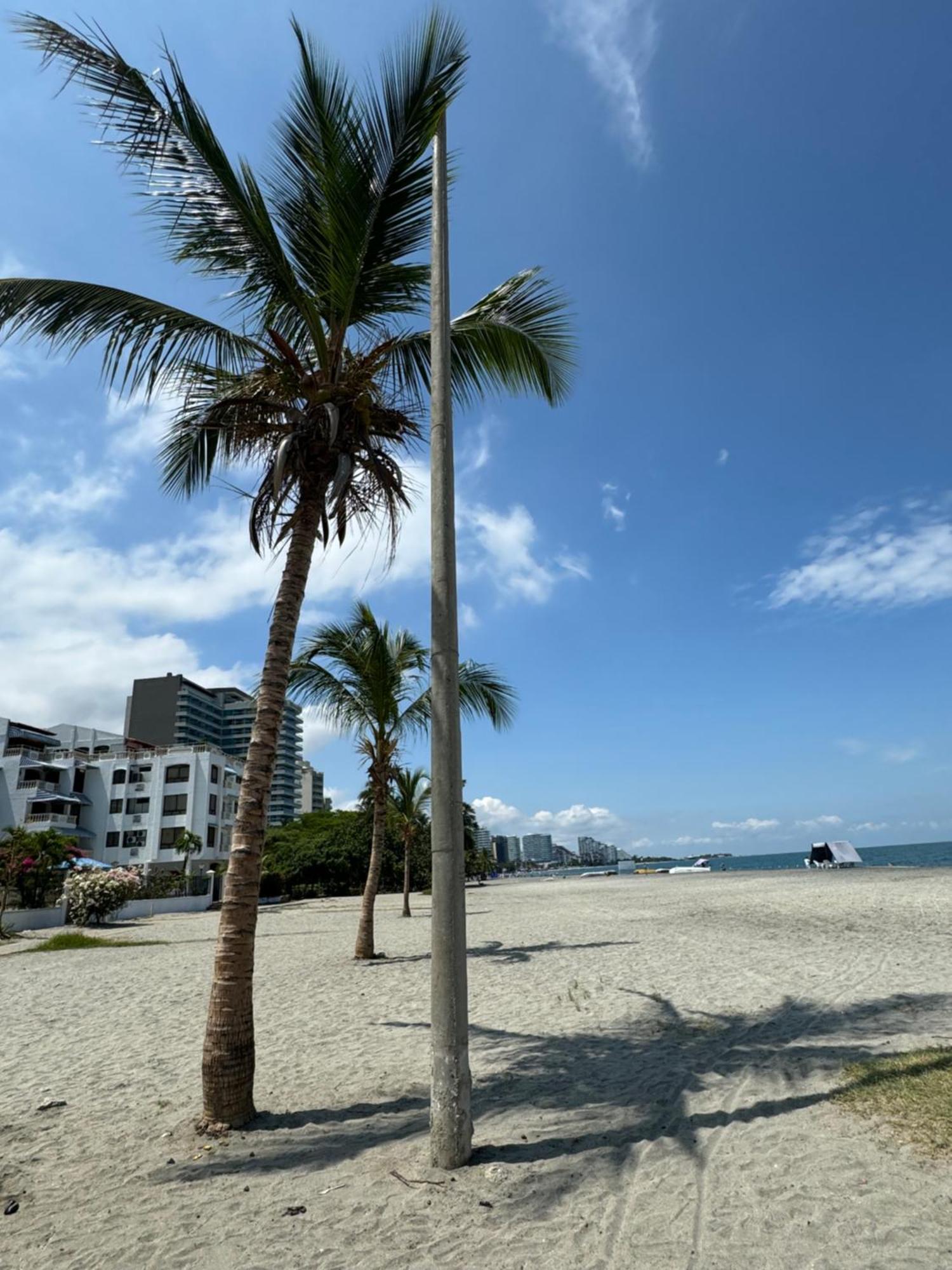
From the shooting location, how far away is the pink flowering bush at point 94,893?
26359 mm

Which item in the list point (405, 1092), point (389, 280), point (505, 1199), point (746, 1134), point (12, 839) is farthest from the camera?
point (12, 839)

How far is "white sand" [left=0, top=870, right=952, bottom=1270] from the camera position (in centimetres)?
343

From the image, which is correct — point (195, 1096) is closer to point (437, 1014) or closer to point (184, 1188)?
point (184, 1188)


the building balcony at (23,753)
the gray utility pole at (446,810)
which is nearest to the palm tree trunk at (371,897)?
the gray utility pole at (446,810)

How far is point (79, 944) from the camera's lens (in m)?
18.8

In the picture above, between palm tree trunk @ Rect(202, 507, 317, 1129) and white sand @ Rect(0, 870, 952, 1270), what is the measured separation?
29 centimetres

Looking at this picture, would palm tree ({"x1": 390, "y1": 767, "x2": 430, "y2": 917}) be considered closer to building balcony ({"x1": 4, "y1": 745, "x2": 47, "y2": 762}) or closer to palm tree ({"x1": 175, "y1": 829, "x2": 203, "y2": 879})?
palm tree ({"x1": 175, "y1": 829, "x2": 203, "y2": 879})

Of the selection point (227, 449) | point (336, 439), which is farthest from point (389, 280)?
point (227, 449)

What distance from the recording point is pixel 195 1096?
5.85 m

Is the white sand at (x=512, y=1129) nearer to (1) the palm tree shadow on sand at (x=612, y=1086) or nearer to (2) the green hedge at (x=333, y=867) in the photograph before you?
(1) the palm tree shadow on sand at (x=612, y=1086)

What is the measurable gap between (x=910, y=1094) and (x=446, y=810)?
3.75m

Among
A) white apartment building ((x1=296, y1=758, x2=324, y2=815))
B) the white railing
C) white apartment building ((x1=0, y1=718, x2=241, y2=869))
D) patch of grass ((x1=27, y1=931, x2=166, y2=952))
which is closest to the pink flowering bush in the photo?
patch of grass ((x1=27, y1=931, x2=166, y2=952))

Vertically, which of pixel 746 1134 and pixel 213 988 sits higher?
pixel 213 988

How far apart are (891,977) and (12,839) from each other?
87.2 ft
